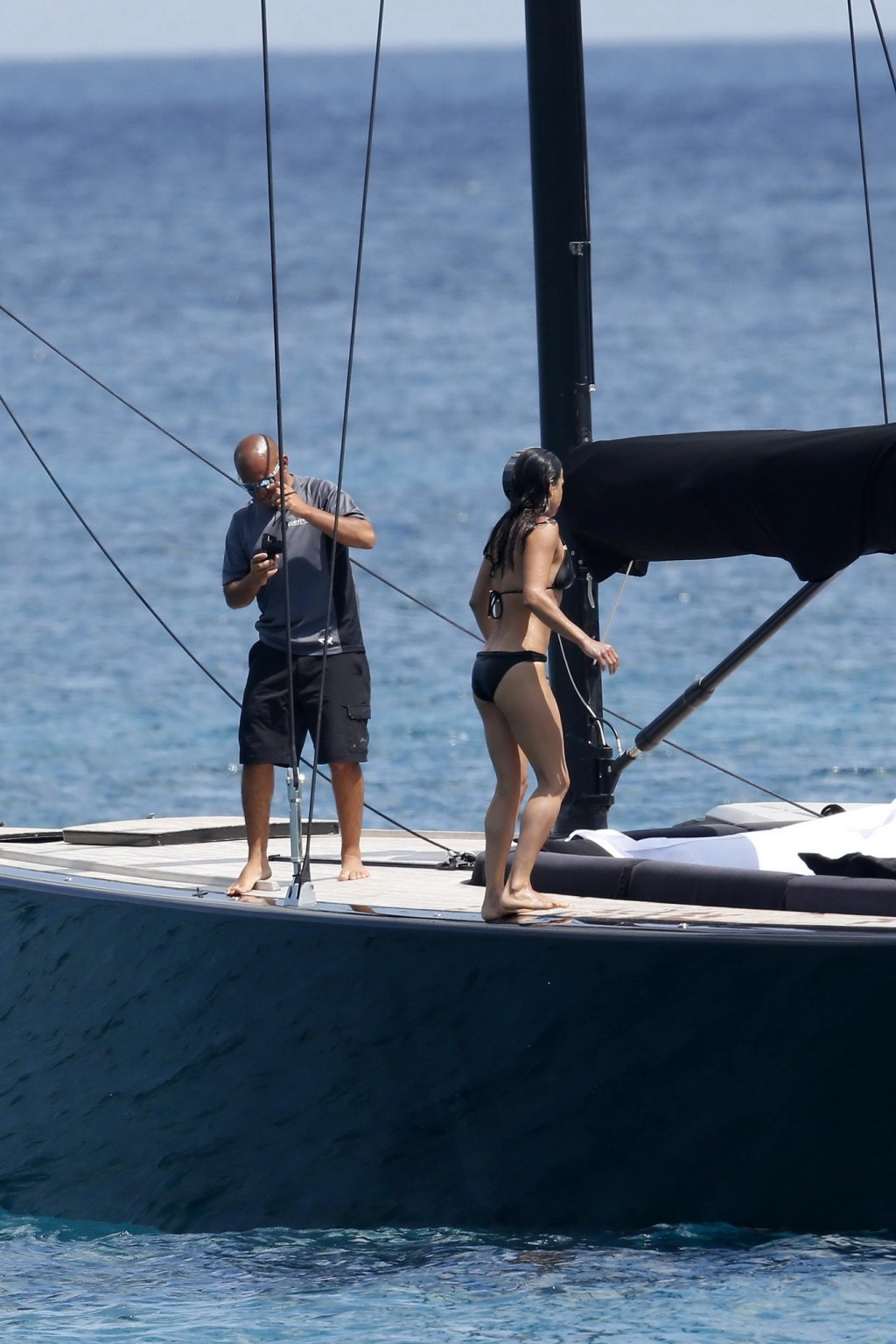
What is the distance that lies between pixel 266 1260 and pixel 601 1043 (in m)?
1.17

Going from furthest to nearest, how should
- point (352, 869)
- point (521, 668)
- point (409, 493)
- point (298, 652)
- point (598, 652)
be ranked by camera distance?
1. point (409, 493)
2. point (352, 869)
3. point (298, 652)
4. point (521, 668)
5. point (598, 652)

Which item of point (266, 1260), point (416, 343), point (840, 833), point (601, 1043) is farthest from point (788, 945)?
point (416, 343)

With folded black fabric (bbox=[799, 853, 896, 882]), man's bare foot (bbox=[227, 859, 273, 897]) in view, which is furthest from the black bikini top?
man's bare foot (bbox=[227, 859, 273, 897])

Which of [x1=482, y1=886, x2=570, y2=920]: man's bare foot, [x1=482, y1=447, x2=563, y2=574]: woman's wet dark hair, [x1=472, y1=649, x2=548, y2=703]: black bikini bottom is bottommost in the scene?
[x1=482, y1=886, x2=570, y2=920]: man's bare foot

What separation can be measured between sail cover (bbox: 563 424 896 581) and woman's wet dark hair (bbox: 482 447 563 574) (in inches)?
27.4

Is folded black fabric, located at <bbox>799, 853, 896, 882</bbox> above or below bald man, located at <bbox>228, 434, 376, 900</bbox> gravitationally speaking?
below

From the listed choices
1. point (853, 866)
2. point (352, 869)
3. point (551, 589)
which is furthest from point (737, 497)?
point (352, 869)

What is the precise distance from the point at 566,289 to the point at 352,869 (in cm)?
204

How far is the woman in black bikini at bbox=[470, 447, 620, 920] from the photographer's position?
6574 millimetres

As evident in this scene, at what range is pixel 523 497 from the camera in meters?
6.64

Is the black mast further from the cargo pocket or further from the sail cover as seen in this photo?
the cargo pocket

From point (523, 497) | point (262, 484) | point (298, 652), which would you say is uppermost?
point (262, 484)

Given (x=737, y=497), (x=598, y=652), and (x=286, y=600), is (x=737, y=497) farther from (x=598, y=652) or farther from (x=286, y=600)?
(x=286, y=600)

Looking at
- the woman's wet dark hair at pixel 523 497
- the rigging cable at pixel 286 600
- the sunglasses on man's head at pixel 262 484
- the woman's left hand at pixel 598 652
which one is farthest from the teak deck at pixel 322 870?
the sunglasses on man's head at pixel 262 484
